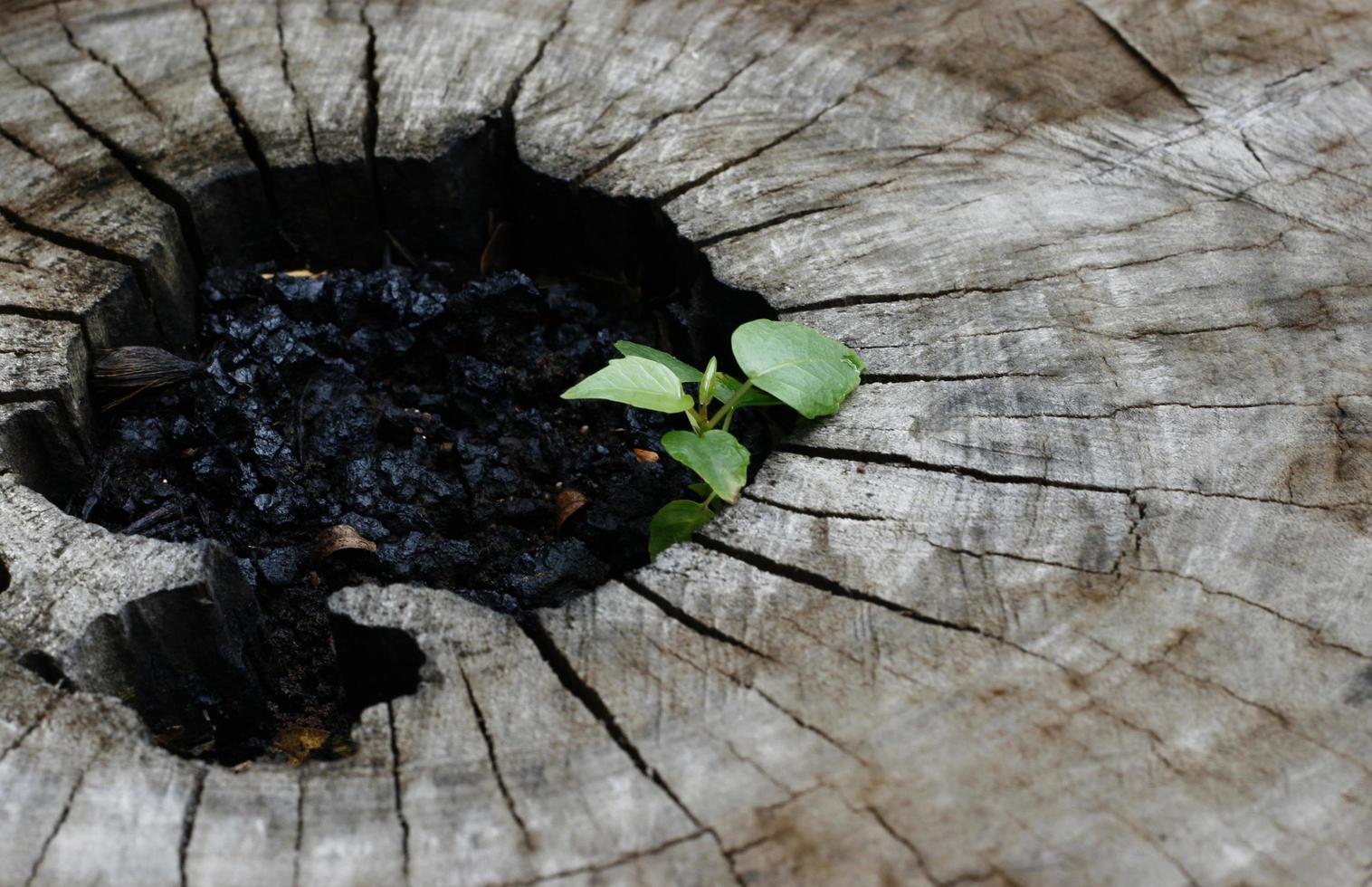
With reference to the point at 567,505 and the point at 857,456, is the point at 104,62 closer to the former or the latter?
the point at 567,505

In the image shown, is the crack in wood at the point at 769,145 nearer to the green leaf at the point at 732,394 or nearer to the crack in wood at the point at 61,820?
the green leaf at the point at 732,394

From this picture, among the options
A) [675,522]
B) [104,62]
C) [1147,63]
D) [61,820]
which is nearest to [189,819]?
[61,820]

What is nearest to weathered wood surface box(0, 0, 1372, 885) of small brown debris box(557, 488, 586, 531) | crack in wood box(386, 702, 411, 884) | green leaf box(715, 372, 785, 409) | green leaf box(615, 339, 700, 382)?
crack in wood box(386, 702, 411, 884)

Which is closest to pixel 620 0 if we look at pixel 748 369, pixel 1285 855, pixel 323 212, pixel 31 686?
pixel 323 212

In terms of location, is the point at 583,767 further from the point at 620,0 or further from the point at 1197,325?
the point at 620,0

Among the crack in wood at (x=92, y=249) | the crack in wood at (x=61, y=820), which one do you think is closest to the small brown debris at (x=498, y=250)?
the crack in wood at (x=92, y=249)

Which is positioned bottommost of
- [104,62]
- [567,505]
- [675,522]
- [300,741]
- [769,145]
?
[300,741]

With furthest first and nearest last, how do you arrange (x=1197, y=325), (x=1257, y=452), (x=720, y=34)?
(x=720, y=34)
(x=1197, y=325)
(x=1257, y=452)
